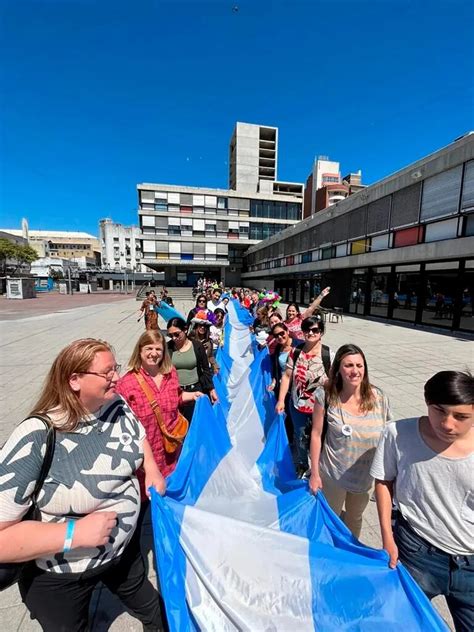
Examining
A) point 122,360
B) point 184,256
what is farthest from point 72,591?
point 184,256

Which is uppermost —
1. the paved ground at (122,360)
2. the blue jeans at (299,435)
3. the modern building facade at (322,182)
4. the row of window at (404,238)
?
the modern building facade at (322,182)

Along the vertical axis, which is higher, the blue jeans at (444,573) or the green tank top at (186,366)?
the green tank top at (186,366)

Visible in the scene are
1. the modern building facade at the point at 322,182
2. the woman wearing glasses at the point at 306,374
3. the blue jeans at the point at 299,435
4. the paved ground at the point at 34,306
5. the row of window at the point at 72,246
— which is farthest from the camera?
the row of window at the point at 72,246

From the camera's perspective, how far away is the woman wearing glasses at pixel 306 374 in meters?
2.89

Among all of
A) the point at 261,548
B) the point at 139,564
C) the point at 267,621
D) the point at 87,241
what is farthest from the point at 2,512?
the point at 87,241

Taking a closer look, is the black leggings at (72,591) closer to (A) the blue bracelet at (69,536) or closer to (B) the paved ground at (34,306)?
(A) the blue bracelet at (69,536)

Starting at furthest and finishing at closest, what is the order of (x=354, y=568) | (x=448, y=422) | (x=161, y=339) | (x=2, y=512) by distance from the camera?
1. (x=161, y=339)
2. (x=354, y=568)
3. (x=448, y=422)
4. (x=2, y=512)

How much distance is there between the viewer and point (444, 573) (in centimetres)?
134

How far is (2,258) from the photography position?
41.8 m

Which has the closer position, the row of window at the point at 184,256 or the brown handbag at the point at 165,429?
the brown handbag at the point at 165,429

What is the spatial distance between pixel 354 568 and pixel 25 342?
37.5 ft

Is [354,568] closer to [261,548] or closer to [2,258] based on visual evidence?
[261,548]

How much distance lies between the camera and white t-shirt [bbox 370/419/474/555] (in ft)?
4.27

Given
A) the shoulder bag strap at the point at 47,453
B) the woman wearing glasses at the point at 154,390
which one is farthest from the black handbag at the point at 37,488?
the woman wearing glasses at the point at 154,390
